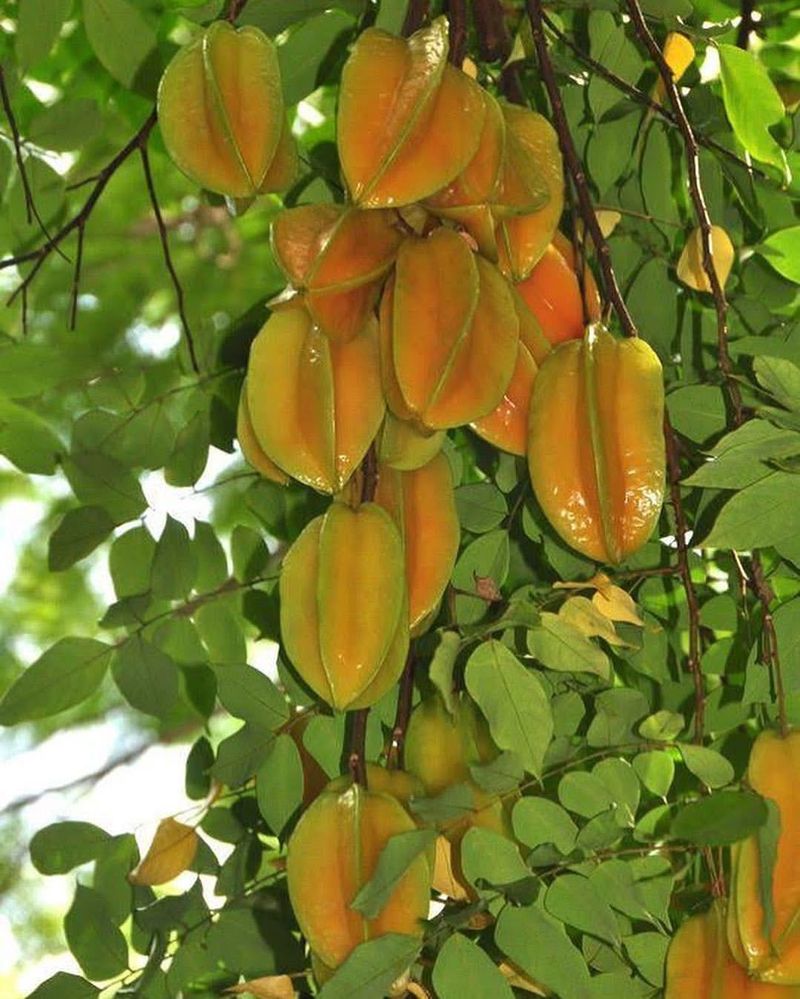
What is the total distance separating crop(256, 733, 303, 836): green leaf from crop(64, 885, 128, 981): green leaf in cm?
20

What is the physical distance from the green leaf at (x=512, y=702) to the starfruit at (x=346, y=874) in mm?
87

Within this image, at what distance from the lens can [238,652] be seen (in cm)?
135

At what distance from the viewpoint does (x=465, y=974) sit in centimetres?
Answer: 91

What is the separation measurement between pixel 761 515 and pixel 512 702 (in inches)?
7.8

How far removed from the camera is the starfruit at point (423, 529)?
3.27 ft

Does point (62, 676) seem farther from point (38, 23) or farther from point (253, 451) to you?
point (38, 23)

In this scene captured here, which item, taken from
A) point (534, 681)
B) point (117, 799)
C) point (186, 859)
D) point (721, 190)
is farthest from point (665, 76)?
point (117, 799)

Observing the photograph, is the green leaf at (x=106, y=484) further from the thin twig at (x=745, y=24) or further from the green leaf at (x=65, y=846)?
the thin twig at (x=745, y=24)

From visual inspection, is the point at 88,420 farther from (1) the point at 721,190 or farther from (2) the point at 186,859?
(1) the point at 721,190

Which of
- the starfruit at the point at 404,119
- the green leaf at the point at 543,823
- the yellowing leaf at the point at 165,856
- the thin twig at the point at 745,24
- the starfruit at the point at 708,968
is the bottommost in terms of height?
the yellowing leaf at the point at 165,856

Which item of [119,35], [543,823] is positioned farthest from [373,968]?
[119,35]

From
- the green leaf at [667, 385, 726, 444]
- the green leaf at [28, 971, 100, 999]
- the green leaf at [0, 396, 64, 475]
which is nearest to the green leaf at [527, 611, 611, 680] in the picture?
the green leaf at [667, 385, 726, 444]

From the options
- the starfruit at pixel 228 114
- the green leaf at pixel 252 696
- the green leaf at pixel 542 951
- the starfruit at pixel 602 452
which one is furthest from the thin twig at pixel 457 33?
the green leaf at pixel 542 951

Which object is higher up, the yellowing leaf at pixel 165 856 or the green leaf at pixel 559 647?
the green leaf at pixel 559 647
